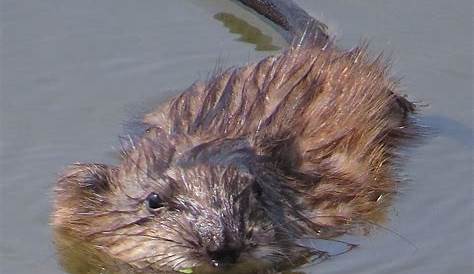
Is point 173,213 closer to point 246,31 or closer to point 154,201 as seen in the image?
point 154,201

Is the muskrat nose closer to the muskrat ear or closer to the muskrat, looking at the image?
the muskrat

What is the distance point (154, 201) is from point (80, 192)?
557 mm

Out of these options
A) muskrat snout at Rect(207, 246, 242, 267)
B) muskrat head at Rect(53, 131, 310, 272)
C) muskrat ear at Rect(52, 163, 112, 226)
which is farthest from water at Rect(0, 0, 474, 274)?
muskrat snout at Rect(207, 246, 242, 267)

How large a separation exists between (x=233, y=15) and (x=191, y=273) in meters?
3.26

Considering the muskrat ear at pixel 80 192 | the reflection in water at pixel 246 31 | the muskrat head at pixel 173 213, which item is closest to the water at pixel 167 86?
the reflection in water at pixel 246 31

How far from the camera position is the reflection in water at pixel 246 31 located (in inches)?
338

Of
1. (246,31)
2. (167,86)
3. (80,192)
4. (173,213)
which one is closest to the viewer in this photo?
(173,213)

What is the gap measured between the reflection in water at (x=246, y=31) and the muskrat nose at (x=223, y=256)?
111 inches

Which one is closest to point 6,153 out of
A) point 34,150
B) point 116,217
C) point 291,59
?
point 34,150

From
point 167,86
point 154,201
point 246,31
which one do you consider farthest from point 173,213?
point 246,31

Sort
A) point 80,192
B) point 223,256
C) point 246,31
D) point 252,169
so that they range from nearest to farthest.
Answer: point 223,256 < point 252,169 < point 80,192 < point 246,31

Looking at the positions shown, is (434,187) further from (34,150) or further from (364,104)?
(34,150)

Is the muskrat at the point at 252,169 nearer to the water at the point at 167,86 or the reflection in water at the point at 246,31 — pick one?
the water at the point at 167,86

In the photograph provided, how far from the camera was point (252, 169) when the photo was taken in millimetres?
6355
